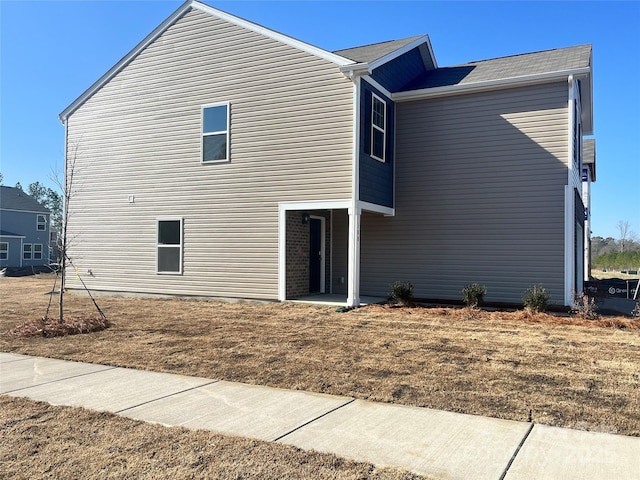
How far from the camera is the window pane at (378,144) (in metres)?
12.2

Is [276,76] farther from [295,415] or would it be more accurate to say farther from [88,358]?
[295,415]

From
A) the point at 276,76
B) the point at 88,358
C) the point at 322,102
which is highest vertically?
the point at 276,76

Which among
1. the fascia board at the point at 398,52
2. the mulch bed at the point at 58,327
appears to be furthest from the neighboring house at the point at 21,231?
the fascia board at the point at 398,52

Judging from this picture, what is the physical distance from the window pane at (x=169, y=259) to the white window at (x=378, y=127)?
5.72 metres

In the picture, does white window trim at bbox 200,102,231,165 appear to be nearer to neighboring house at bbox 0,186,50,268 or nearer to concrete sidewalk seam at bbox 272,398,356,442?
concrete sidewalk seam at bbox 272,398,356,442

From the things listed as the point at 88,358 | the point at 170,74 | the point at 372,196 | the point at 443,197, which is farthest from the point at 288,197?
the point at 88,358

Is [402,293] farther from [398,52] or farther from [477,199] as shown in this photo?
[398,52]

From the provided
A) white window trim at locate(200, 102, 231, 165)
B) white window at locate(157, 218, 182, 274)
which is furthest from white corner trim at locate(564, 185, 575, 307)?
white window at locate(157, 218, 182, 274)

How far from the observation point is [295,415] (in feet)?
14.6

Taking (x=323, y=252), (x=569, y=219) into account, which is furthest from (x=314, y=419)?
(x=323, y=252)

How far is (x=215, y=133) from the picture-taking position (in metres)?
13.2

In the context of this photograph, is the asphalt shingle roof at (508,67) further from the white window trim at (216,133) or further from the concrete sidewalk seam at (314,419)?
the concrete sidewalk seam at (314,419)

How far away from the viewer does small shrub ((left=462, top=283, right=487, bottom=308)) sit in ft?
36.4

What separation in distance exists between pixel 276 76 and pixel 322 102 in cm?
150
